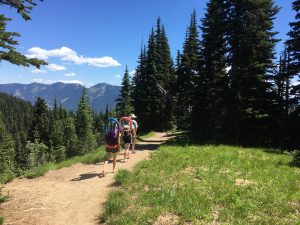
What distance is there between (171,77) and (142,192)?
150 feet

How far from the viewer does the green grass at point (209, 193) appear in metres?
7.24

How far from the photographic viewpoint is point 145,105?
45.0 m

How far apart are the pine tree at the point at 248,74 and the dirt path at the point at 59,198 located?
1126cm

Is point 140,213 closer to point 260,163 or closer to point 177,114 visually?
point 260,163

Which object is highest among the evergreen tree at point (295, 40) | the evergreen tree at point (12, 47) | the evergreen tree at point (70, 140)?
the evergreen tree at point (295, 40)

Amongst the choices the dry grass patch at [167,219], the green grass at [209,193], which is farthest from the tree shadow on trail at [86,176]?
the dry grass patch at [167,219]

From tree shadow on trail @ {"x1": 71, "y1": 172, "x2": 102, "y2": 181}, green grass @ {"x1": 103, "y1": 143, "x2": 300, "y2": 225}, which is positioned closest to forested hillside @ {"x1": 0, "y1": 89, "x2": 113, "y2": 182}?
tree shadow on trail @ {"x1": 71, "y1": 172, "x2": 102, "y2": 181}

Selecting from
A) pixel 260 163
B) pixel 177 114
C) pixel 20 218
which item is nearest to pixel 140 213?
pixel 20 218

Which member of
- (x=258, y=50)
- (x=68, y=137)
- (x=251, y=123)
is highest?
(x=258, y=50)

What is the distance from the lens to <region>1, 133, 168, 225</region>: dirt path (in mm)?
8398

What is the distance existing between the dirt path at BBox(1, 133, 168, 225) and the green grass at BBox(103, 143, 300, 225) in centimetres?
69

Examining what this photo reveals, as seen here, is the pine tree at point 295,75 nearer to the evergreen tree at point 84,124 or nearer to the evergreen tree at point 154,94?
the evergreen tree at point 154,94

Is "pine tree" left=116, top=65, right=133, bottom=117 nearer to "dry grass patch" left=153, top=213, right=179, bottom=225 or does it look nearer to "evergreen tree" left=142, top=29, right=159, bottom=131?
"evergreen tree" left=142, top=29, right=159, bottom=131

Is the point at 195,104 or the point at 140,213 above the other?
the point at 195,104
